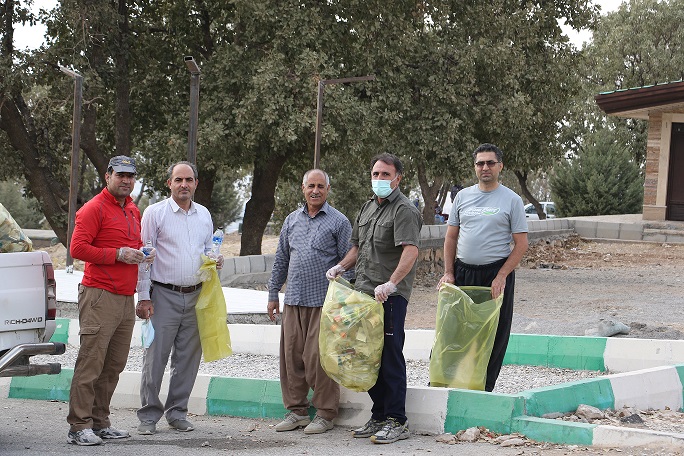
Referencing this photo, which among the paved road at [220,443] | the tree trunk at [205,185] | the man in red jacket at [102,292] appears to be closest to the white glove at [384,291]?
the paved road at [220,443]

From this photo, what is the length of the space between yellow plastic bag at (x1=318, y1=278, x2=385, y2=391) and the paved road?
0.44 m

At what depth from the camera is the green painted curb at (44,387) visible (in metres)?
8.87

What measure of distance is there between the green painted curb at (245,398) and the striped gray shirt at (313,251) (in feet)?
2.85

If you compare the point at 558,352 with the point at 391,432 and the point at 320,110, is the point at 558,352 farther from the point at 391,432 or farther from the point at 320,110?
the point at 320,110

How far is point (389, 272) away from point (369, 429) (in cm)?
107

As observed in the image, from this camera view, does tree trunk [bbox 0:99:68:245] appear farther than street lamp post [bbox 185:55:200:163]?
Yes

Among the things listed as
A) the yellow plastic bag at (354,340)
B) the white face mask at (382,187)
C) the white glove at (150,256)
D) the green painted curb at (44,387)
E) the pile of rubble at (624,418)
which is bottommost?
the green painted curb at (44,387)

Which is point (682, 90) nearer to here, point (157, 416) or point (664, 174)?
point (664, 174)

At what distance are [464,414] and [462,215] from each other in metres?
1.42

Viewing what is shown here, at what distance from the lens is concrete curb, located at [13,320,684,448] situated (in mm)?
6637

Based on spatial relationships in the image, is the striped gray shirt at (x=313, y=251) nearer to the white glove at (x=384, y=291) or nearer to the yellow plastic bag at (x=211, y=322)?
the yellow plastic bag at (x=211, y=322)

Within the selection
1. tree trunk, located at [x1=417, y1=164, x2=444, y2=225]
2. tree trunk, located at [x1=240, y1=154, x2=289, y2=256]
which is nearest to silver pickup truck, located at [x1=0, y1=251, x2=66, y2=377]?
tree trunk, located at [x1=240, y1=154, x2=289, y2=256]

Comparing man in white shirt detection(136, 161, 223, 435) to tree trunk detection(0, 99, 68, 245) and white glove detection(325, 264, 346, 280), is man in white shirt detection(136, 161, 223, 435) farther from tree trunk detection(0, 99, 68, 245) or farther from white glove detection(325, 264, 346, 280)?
tree trunk detection(0, 99, 68, 245)

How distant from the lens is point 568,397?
7.31 m
